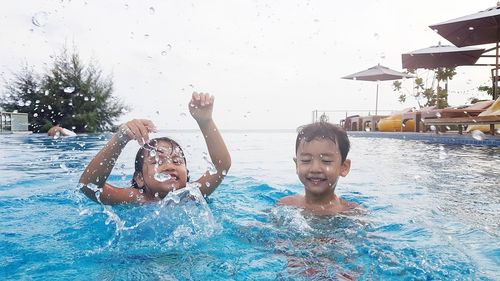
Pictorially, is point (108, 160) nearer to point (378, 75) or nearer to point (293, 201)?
point (293, 201)

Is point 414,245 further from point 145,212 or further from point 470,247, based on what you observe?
point 145,212

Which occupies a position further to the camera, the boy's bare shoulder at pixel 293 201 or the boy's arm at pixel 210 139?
the boy's bare shoulder at pixel 293 201

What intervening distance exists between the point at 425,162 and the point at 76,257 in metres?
5.92

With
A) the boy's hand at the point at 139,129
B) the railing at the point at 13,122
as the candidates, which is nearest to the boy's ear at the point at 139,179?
the boy's hand at the point at 139,129

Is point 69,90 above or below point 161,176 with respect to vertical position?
above

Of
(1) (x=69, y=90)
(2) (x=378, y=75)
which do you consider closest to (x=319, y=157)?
(2) (x=378, y=75)

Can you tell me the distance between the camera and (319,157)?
2.90m

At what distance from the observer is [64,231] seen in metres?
2.89

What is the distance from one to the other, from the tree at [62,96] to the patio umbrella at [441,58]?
17.3 meters

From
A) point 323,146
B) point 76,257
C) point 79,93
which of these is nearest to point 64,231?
point 76,257

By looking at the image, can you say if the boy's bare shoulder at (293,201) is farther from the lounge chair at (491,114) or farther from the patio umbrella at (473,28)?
the patio umbrella at (473,28)

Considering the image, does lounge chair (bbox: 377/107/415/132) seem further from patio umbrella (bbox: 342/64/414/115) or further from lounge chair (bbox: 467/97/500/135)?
lounge chair (bbox: 467/97/500/135)

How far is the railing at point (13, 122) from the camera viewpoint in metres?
21.6

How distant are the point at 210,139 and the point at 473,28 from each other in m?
11.1
